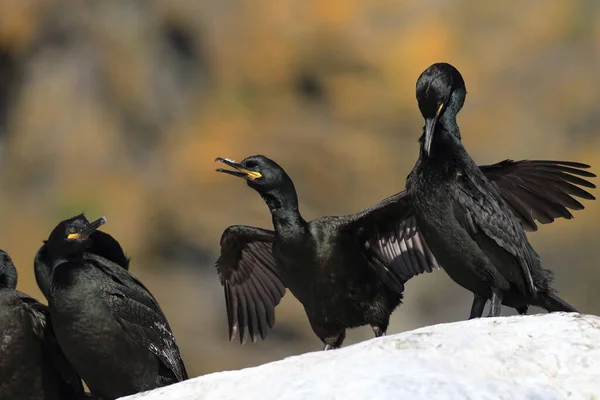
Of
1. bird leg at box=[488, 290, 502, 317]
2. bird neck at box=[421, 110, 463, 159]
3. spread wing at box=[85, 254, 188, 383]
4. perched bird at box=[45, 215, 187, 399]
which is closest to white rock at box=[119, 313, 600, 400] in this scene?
bird leg at box=[488, 290, 502, 317]

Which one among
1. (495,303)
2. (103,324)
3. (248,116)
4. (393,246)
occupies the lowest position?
(103,324)

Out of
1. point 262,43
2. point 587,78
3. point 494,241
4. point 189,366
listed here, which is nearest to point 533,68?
point 587,78

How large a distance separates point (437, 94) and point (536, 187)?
125cm

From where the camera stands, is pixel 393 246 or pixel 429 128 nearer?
pixel 429 128

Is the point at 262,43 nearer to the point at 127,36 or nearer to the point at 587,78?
the point at 127,36

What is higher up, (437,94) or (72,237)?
(437,94)

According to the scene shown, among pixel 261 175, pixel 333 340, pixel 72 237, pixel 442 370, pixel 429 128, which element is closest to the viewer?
pixel 442 370

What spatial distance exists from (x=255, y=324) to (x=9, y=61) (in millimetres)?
8425

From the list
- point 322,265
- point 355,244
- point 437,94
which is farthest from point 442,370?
point 355,244

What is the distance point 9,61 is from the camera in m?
15.5

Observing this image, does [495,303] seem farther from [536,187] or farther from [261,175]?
[261,175]

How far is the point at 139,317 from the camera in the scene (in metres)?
6.86

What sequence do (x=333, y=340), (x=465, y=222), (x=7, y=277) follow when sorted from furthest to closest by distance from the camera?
(x=333, y=340)
(x=7, y=277)
(x=465, y=222)

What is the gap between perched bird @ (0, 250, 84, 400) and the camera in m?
6.71
